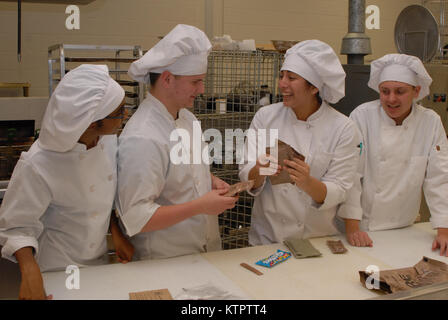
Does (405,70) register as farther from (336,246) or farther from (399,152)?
(336,246)

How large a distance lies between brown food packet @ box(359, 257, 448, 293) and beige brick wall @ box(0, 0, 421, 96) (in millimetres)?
3800

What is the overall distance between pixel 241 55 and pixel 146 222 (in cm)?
149

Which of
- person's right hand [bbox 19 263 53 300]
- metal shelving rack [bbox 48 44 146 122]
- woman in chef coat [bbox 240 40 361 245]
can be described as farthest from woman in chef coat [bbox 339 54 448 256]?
metal shelving rack [bbox 48 44 146 122]

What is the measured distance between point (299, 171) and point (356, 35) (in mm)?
1761

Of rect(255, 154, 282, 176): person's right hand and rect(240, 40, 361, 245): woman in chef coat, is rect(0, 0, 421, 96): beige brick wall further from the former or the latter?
rect(255, 154, 282, 176): person's right hand

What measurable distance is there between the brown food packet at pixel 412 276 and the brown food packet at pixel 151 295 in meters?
0.61

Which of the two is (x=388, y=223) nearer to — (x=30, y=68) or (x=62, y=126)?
(x=62, y=126)

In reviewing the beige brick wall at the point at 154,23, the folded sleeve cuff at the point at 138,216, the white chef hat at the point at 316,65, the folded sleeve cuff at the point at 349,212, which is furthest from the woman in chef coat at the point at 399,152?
the beige brick wall at the point at 154,23

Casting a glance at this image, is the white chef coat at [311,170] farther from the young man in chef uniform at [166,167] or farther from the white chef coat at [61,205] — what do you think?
the white chef coat at [61,205]

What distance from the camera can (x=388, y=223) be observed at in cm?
205

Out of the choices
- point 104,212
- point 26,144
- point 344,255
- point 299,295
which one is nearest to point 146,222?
point 104,212

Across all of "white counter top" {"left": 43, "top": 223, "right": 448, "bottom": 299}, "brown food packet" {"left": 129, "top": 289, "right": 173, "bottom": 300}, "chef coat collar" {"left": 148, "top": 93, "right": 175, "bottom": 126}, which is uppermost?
"chef coat collar" {"left": 148, "top": 93, "right": 175, "bottom": 126}

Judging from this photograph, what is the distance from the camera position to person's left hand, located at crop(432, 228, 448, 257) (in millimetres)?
1784

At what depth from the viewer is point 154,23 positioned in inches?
189
